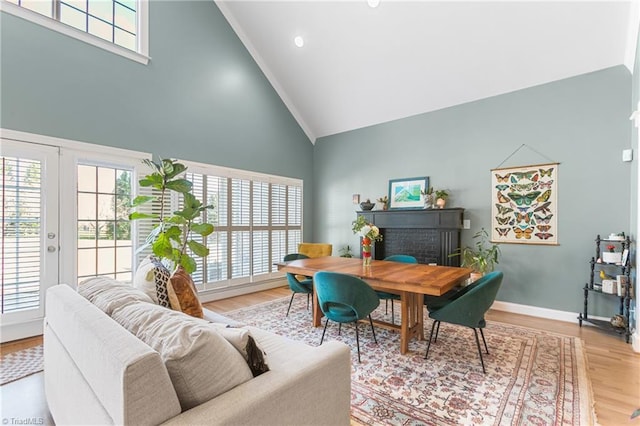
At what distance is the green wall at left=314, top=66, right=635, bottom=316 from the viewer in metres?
3.51

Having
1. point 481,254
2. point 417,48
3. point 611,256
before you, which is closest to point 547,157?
point 611,256

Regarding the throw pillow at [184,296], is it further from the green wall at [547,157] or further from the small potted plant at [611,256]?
the small potted plant at [611,256]

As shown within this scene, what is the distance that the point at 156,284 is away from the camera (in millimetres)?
2037

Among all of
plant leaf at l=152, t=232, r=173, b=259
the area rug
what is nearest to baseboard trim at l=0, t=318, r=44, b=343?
plant leaf at l=152, t=232, r=173, b=259

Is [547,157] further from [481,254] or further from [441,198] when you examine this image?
[481,254]

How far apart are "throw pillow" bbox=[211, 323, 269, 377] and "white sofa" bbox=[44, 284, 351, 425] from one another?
0.05 metres

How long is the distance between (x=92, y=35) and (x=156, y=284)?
3.34 m

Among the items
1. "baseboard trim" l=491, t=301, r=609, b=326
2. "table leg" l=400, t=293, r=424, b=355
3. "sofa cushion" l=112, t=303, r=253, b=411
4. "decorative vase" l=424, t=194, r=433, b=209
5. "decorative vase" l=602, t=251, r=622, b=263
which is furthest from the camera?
"decorative vase" l=424, t=194, r=433, b=209

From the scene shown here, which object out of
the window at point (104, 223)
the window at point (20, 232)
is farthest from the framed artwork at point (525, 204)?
the window at point (20, 232)

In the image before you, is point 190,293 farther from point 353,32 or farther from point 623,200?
point 623,200

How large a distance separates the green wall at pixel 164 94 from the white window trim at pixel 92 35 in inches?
2.4

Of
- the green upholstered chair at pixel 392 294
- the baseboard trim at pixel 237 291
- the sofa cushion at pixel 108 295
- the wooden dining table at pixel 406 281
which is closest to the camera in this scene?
the sofa cushion at pixel 108 295

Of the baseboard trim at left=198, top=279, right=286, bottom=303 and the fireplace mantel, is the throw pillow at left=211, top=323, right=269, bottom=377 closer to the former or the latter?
the baseboard trim at left=198, top=279, right=286, bottom=303

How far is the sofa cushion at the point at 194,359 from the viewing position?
37.9 inches
